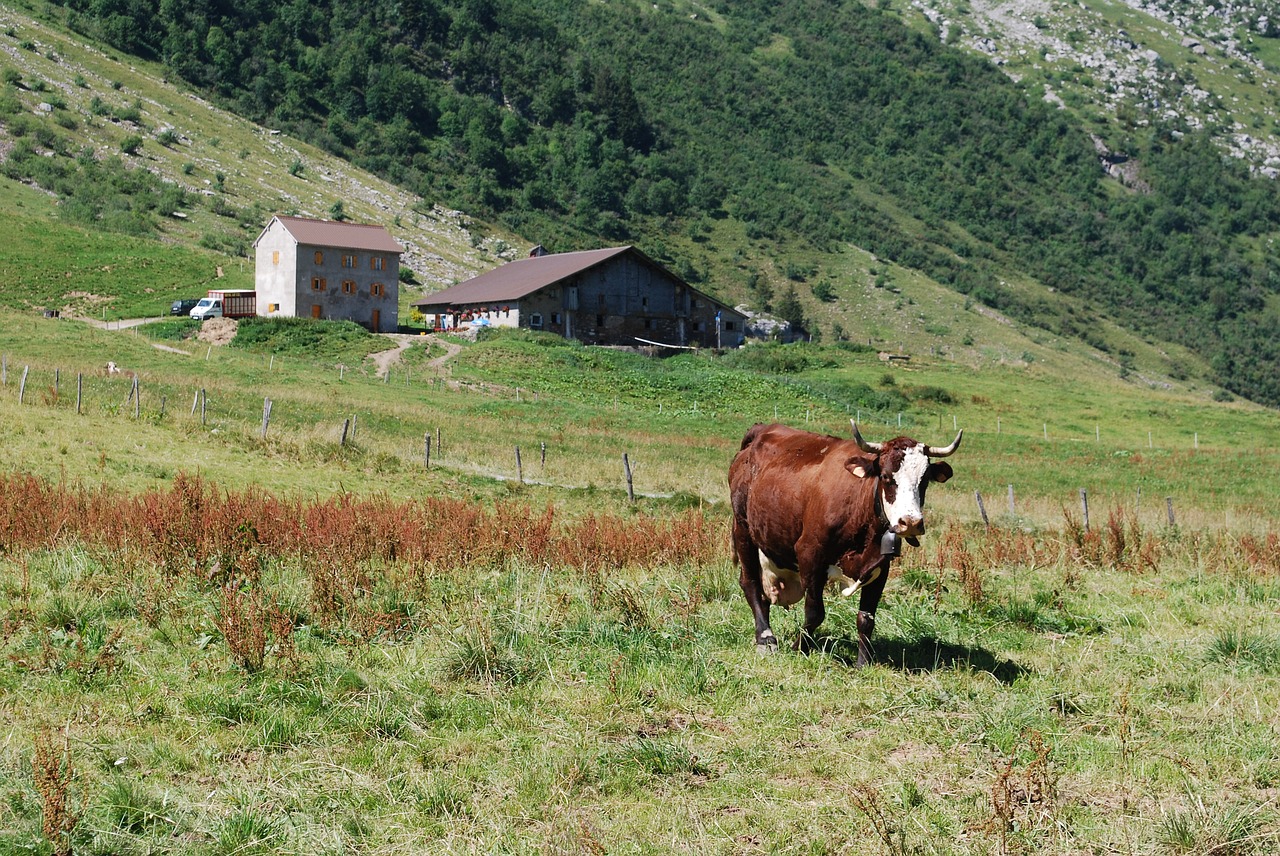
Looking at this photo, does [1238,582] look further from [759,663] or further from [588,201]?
[588,201]

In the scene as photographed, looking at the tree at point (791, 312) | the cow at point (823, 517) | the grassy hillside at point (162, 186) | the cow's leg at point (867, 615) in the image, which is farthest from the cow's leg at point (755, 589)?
the tree at point (791, 312)

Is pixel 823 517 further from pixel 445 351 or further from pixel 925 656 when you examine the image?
pixel 445 351

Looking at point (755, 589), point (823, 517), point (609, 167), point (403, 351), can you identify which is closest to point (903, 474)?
point (823, 517)

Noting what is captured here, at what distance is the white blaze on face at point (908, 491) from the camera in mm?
8164

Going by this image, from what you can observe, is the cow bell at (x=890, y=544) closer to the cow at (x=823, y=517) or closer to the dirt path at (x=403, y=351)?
the cow at (x=823, y=517)

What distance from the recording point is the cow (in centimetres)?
835

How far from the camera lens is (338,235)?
71.4 metres

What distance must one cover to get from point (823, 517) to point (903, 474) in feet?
2.74

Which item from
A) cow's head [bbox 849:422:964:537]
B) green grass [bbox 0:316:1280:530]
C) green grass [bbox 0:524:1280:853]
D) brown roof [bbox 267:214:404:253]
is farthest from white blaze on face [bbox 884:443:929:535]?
brown roof [bbox 267:214:404:253]

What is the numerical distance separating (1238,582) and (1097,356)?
406ft

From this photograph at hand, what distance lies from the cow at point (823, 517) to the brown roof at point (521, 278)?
6053cm

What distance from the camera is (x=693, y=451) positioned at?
117ft

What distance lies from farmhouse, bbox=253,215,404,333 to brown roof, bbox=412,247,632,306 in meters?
5.95

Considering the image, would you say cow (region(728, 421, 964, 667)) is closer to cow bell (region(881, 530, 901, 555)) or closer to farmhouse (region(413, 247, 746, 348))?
cow bell (region(881, 530, 901, 555))
